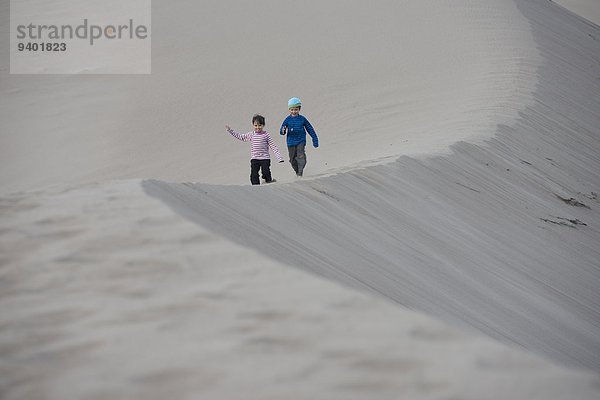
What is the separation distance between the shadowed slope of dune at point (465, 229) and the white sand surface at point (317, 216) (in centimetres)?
4

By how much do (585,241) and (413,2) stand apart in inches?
526

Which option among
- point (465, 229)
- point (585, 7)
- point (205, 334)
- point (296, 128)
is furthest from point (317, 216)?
point (585, 7)

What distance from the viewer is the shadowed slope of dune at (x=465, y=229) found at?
16.4 feet

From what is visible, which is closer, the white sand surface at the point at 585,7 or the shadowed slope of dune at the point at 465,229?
the shadowed slope of dune at the point at 465,229

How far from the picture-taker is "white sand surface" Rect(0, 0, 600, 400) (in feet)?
8.42

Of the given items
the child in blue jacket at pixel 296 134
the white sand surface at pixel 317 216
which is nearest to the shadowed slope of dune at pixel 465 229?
the white sand surface at pixel 317 216

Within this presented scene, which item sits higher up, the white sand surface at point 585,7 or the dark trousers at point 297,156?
the white sand surface at point 585,7

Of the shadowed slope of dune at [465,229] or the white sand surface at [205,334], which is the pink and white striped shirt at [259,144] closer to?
the shadowed slope of dune at [465,229]

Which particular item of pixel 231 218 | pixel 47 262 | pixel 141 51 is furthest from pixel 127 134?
pixel 47 262

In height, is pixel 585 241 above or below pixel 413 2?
below

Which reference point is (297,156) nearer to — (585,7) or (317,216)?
(317,216)

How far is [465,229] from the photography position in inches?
333

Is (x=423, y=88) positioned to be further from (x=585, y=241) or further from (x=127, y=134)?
(x=585, y=241)

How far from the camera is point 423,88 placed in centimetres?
1681
